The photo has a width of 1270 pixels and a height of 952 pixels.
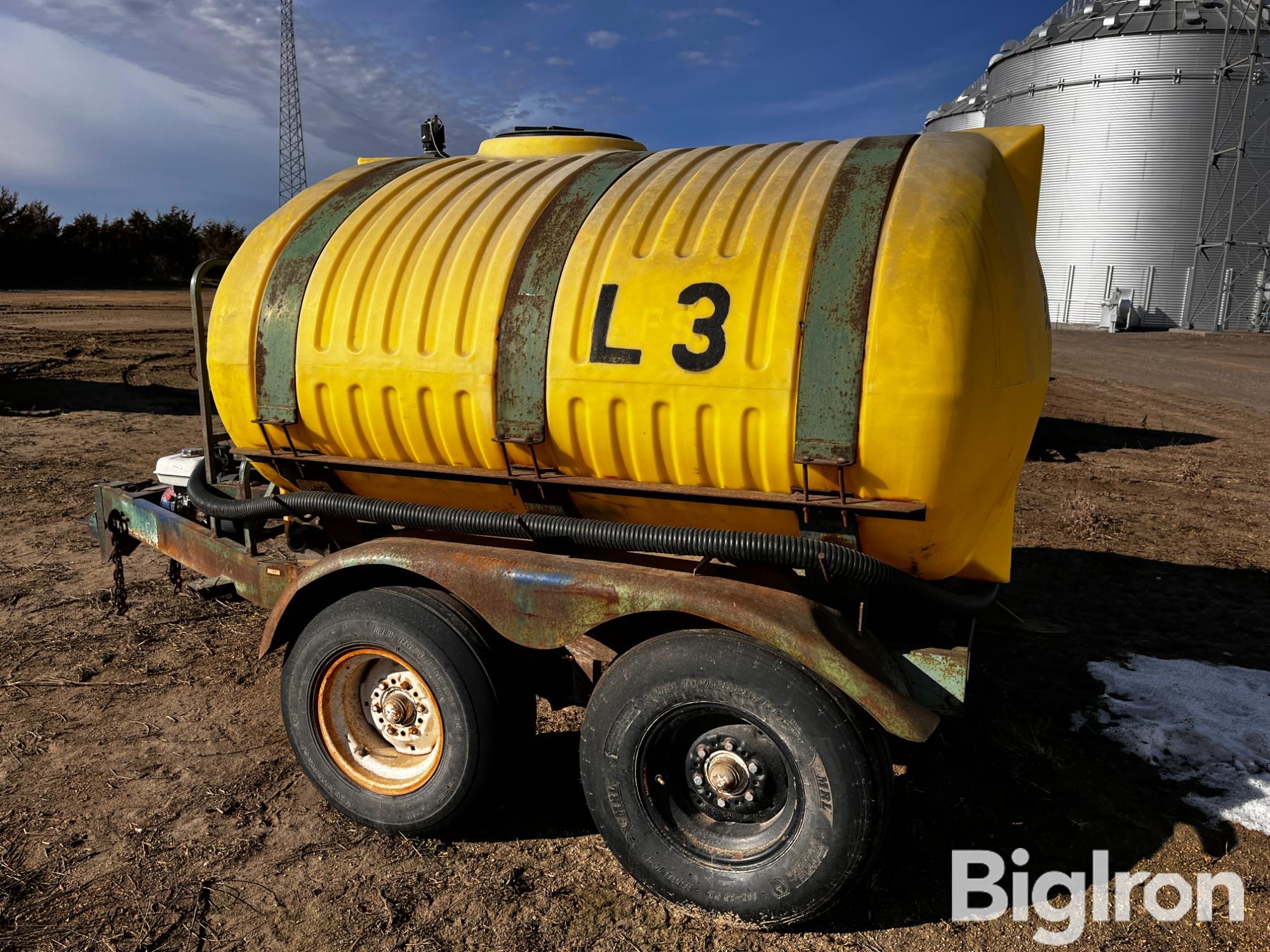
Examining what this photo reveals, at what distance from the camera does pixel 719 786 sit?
3.00m

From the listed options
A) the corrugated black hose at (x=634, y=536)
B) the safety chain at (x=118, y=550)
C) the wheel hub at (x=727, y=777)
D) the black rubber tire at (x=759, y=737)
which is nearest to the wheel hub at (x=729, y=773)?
the wheel hub at (x=727, y=777)

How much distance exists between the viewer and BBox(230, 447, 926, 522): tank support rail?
9.27ft

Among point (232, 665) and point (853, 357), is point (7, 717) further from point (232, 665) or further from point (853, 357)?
point (853, 357)

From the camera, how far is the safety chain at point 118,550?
5.15 m

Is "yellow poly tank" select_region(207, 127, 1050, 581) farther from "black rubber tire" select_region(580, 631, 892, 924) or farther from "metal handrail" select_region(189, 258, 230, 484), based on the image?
"metal handrail" select_region(189, 258, 230, 484)

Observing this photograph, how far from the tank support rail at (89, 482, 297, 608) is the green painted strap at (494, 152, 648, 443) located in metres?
1.51

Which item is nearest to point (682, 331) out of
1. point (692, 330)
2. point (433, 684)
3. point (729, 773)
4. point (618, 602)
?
point (692, 330)

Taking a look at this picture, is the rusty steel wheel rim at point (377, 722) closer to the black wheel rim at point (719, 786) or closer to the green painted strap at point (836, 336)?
the black wheel rim at point (719, 786)

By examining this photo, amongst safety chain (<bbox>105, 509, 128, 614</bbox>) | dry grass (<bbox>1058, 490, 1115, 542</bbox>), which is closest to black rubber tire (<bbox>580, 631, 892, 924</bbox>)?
safety chain (<bbox>105, 509, 128, 614</bbox>)

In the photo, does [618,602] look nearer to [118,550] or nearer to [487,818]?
[487,818]

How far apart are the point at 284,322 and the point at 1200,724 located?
4.67 metres

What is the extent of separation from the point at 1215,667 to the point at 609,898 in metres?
3.82

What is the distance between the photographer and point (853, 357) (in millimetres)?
2713

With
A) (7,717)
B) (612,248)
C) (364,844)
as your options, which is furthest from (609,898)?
(7,717)
